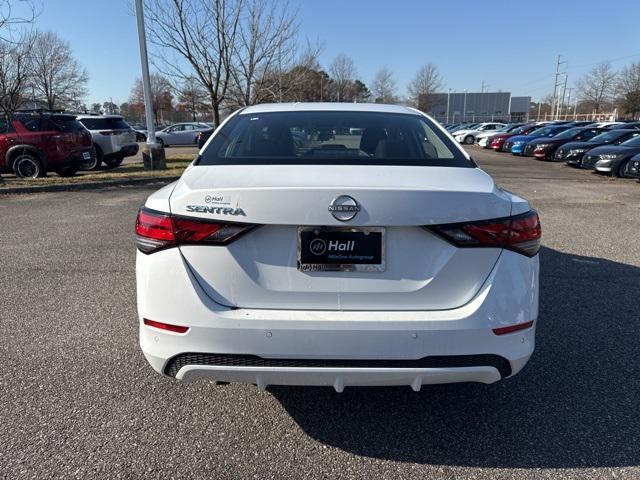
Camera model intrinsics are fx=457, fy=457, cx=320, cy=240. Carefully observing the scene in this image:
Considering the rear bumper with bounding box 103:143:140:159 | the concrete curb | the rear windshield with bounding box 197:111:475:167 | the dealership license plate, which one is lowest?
the concrete curb

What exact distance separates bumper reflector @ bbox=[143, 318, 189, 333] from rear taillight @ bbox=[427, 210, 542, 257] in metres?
1.16

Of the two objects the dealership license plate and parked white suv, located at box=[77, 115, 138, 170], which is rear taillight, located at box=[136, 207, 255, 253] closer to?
the dealership license plate

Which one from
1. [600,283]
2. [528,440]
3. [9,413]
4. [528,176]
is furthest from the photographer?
[528,176]

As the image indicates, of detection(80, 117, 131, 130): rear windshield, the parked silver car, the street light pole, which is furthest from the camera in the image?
the parked silver car

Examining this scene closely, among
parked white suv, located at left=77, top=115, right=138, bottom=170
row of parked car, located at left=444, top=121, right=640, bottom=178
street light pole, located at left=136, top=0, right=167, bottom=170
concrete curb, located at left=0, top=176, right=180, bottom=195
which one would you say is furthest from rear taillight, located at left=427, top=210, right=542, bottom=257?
parked white suv, located at left=77, top=115, right=138, bottom=170

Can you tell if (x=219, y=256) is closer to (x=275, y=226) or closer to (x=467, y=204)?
(x=275, y=226)

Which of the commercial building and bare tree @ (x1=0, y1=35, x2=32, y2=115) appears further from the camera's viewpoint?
the commercial building

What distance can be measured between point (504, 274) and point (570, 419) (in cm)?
109

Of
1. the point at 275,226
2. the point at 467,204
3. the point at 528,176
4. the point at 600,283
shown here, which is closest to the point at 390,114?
the point at 467,204

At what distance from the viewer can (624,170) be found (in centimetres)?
1320

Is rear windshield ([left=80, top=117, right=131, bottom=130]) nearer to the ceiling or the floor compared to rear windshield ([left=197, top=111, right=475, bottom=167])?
nearer to the ceiling

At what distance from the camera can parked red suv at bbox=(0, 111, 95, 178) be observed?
37.5ft

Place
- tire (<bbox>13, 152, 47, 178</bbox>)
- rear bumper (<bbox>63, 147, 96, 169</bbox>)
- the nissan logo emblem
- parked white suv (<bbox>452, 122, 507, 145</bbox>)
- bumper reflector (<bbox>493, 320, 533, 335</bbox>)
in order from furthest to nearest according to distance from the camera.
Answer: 1. parked white suv (<bbox>452, 122, 507, 145</bbox>)
2. rear bumper (<bbox>63, 147, 96, 169</bbox>)
3. tire (<bbox>13, 152, 47, 178</bbox>)
4. bumper reflector (<bbox>493, 320, 533, 335</bbox>)
5. the nissan logo emblem

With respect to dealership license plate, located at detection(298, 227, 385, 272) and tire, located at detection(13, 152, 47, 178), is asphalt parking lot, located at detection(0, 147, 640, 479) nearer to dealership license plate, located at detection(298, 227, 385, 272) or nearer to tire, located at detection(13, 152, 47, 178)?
dealership license plate, located at detection(298, 227, 385, 272)
